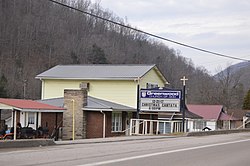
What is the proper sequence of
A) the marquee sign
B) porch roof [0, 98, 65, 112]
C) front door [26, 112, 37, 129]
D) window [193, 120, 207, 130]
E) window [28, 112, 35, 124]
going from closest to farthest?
porch roof [0, 98, 65, 112]
front door [26, 112, 37, 129]
window [28, 112, 35, 124]
the marquee sign
window [193, 120, 207, 130]

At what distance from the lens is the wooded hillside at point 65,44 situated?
100562 mm

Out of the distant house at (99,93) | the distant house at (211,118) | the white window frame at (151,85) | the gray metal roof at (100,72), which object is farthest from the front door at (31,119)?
the distant house at (211,118)

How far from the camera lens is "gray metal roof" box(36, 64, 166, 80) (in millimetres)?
44375

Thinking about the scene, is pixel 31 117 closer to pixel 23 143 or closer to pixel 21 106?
pixel 21 106

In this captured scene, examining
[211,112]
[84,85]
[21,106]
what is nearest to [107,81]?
[84,85]

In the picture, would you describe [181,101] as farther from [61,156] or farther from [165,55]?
[165,55]

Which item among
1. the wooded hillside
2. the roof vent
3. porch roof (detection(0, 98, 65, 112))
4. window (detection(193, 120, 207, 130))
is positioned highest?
the wooded hillside

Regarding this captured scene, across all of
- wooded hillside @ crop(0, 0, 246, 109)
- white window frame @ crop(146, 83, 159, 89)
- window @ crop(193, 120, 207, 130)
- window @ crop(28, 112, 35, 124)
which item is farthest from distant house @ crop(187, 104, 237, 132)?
window @ crop(28, 112, 35, 124)

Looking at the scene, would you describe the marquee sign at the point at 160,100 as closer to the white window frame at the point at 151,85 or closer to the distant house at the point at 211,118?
the white window frame at the point at 151,85

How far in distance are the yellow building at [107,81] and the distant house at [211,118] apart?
77.3 ft

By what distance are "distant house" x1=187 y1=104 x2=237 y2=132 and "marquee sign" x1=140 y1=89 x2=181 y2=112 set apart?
31.6 meters

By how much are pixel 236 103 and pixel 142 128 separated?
210 feet

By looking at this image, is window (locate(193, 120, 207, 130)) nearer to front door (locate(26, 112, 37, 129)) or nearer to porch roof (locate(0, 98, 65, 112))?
front door (locate(26, 112, 37, 129))

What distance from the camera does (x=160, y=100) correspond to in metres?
38.3
